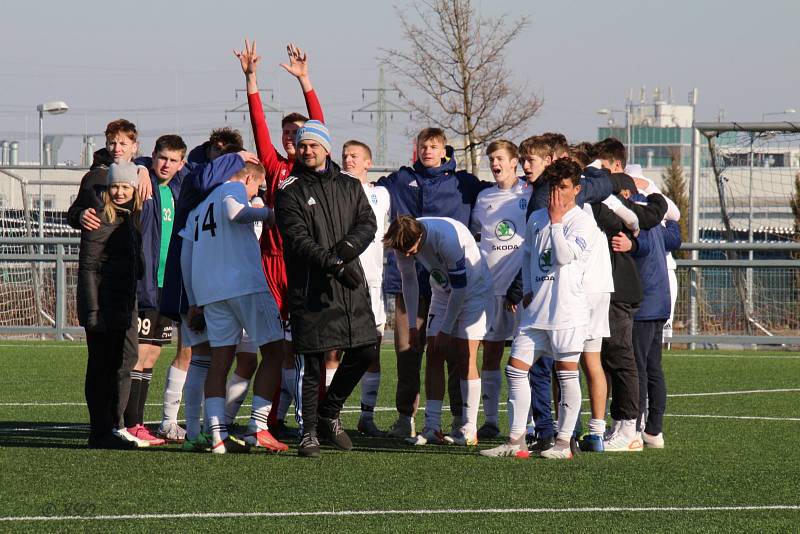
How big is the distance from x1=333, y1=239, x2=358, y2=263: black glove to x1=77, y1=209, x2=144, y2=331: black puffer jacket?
1450 mm

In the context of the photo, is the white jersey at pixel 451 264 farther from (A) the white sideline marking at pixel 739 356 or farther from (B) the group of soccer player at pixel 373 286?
(A) the white sideline marking at pixel 739 356

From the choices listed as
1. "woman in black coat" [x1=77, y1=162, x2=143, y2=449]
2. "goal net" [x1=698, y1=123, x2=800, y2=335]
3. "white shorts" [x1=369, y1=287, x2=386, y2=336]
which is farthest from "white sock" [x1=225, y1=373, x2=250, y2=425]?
"goal net" [x1=698, y1=123, x2=800, y2=335]

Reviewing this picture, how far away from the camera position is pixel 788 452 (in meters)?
8.31

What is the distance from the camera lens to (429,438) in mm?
8750

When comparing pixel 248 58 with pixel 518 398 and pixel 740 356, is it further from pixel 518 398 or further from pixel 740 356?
pixel 740 356

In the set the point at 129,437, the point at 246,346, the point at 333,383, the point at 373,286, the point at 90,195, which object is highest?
the point at 90,195

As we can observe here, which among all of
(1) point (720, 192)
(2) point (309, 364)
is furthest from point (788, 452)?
(1) point (720, 192)

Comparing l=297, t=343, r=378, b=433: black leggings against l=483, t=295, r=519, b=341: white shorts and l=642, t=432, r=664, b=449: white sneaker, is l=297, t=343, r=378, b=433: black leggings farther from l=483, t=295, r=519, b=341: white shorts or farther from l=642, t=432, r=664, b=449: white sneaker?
l=642, t=432, r=664, b=449: white sneaker

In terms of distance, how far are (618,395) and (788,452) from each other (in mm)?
1103

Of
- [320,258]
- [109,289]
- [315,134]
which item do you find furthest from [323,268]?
[109,289]

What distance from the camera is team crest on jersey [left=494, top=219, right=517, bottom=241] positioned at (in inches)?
355

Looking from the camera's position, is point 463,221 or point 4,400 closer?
point 463,221

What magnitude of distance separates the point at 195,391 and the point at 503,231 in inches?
92.2

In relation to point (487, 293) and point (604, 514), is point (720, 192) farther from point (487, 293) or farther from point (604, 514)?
point (604, 514)
